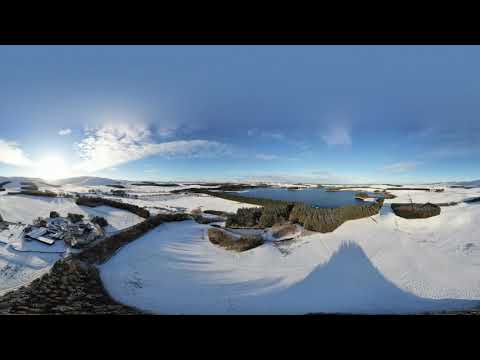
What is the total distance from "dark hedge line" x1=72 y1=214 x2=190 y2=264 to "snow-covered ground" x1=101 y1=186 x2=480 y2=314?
0.05 meters

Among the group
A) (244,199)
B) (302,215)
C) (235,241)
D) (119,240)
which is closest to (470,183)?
(302,215)

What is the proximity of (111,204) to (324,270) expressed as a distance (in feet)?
5.78

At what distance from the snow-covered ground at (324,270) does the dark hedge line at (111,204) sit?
0.64 feet

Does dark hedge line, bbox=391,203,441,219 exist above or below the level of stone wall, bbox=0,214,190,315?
above

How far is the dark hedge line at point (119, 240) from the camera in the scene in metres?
1.34

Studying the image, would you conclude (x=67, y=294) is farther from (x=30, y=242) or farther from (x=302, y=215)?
(x=302, y=215)

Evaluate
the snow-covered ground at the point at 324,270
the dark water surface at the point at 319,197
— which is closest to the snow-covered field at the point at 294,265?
the snow-covered ground at the point at 324,270

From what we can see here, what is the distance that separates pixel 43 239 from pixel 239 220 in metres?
1.45

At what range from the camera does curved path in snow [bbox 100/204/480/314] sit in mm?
1230

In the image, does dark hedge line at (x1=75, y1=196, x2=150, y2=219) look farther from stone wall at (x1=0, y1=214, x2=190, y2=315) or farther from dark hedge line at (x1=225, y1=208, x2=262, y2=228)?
dark hedge line at (x1=225, y1=208, x2=262, y2=228)

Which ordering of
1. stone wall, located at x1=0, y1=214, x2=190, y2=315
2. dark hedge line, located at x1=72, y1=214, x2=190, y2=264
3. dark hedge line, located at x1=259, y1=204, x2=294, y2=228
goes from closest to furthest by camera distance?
stone wall, located at x1=0, y1=214, x2=190, y2=315
dark hedge line, located at x1=72, y1=214, x2=190, y2=264
dark hedge line, located at x1=259, y1=204, x2=294, y2=228

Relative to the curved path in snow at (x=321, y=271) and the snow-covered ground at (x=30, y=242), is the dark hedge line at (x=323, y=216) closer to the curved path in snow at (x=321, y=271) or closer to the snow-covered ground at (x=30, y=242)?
the curved path in snow at (x=321, y=271)

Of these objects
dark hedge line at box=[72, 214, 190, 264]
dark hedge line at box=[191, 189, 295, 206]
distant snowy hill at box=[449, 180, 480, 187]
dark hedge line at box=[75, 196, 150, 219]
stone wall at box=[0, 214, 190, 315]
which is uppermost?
distant snowy hill at box=[449, 180, 480, 187]

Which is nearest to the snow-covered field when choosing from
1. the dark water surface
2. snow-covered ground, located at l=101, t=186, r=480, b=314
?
snow-covered ground, located at l=101, t=186, r=480, b=314
